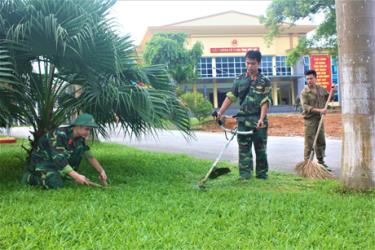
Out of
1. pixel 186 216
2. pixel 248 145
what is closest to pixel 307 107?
pixel 248 145

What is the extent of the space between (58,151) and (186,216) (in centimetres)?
178

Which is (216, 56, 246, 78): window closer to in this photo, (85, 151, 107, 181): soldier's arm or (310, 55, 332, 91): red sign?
(310, 55, 332, 91): red sign

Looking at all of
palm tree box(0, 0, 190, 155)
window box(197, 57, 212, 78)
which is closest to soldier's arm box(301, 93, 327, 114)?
palm tree box(0, 0, 190, 155)

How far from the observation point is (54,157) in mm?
4801

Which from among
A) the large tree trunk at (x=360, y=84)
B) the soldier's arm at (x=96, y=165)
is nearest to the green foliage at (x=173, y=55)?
the soldier's arm at (x=96, y=165)

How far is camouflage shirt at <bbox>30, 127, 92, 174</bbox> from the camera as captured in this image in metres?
4.79

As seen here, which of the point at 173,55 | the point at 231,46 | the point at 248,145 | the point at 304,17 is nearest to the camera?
the point at 248,145

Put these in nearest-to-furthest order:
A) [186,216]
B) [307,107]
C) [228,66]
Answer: [186,216] → [307,107] → [228,66]

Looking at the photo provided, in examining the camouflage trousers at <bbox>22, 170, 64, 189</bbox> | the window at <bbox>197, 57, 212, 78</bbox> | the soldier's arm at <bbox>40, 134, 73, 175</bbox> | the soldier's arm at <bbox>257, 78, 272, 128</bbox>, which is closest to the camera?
the soldier's arm at <bbox>40, 134, 73, 175</bbox>

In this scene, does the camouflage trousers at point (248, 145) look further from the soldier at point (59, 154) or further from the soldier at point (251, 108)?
the soldier at point (59, 154)

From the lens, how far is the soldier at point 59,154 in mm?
4777

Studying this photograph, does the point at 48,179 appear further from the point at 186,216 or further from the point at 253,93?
the point at 253,93

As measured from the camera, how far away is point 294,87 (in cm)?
4938

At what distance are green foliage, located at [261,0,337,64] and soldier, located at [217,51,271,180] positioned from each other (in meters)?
15.4
